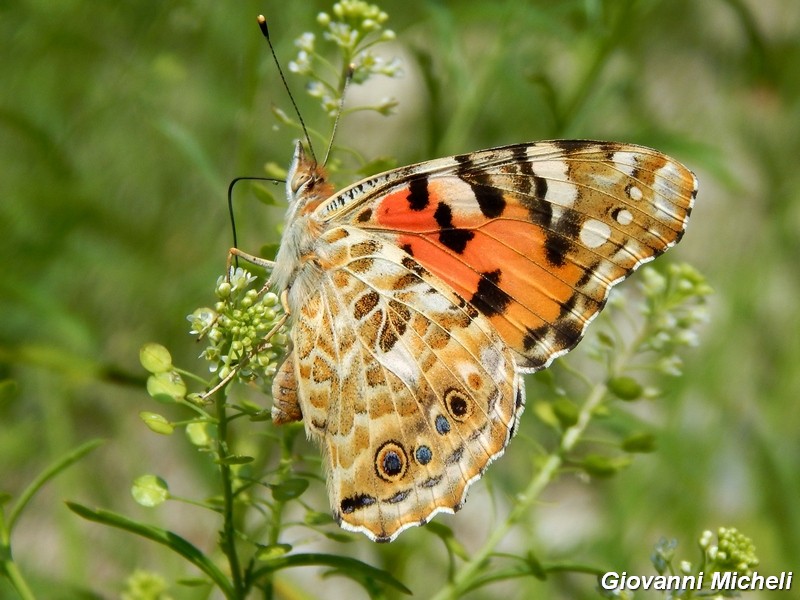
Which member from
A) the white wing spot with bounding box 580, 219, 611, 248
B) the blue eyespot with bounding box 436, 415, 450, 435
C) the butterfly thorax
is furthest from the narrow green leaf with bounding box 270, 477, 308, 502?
the white wing spot with bounding box 580, 219, 611, 248

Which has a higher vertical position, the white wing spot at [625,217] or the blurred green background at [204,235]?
the white wing spot at [625,217]

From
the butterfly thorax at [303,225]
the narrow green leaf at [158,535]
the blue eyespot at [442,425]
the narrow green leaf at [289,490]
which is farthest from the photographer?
the butterfly thorax at [303,225]

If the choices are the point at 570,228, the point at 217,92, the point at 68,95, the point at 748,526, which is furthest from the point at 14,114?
the point at 748,526

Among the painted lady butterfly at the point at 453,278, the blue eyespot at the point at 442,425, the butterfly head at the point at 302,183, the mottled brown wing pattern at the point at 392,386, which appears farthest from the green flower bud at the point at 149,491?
the butterfly head at the point at 302,183

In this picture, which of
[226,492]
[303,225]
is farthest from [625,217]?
[226,492]

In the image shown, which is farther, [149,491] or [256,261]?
[256,261]

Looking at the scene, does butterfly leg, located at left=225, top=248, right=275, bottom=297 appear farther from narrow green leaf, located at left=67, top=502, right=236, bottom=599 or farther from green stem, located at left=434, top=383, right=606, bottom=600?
green stem, located at left=434, top=383, right=606, bottom=600

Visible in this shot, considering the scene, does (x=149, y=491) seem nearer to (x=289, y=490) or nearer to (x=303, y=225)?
(x=289, y=490)

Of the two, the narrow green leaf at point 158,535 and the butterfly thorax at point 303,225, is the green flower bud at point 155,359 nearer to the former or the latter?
the narrow green leaf at point 158,535
